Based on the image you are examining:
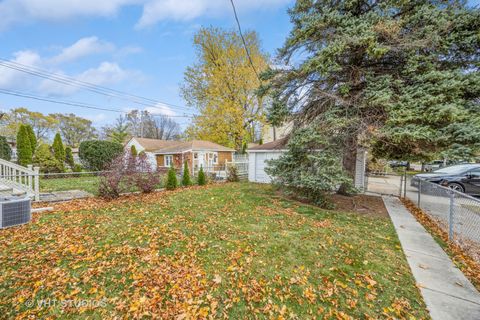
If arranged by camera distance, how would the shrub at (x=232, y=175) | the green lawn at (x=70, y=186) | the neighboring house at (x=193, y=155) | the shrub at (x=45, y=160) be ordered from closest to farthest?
the green lawn at (x=70, y=186)
the shrub at (x=232, y=175)
the shrub at (x=45, y=160)
the neighboring house at (x=193, y=155)

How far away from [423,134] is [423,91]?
1156 millimetres

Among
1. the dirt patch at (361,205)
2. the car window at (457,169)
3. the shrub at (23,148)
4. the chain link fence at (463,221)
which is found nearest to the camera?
the chain link fence at (463,221)

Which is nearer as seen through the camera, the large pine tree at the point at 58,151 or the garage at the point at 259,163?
the garage at the point at 259,163

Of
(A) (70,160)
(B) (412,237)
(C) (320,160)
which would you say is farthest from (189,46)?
(B) (412,237)

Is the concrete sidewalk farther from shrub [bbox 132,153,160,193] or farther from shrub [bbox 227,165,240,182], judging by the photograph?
shrub [bbox 227,165,240,182]

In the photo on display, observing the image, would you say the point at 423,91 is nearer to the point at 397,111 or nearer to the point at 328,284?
the point at 397,111

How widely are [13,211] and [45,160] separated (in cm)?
1499

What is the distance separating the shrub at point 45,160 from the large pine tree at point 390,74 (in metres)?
16.3

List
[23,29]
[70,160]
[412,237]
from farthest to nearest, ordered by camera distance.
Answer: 1. [70,160]
2. [23,29]
3. [412,237]

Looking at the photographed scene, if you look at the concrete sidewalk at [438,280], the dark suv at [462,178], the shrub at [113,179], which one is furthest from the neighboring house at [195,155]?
the concrete sidewalk at [438,280]

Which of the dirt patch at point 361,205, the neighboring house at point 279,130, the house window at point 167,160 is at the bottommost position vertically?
the dirt patch at point 361,205

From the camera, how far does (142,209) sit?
5.86 meters

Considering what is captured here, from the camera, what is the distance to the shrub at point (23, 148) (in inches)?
525

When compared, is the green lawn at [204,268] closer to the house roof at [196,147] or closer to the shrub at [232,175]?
the shrub at [232,175]
